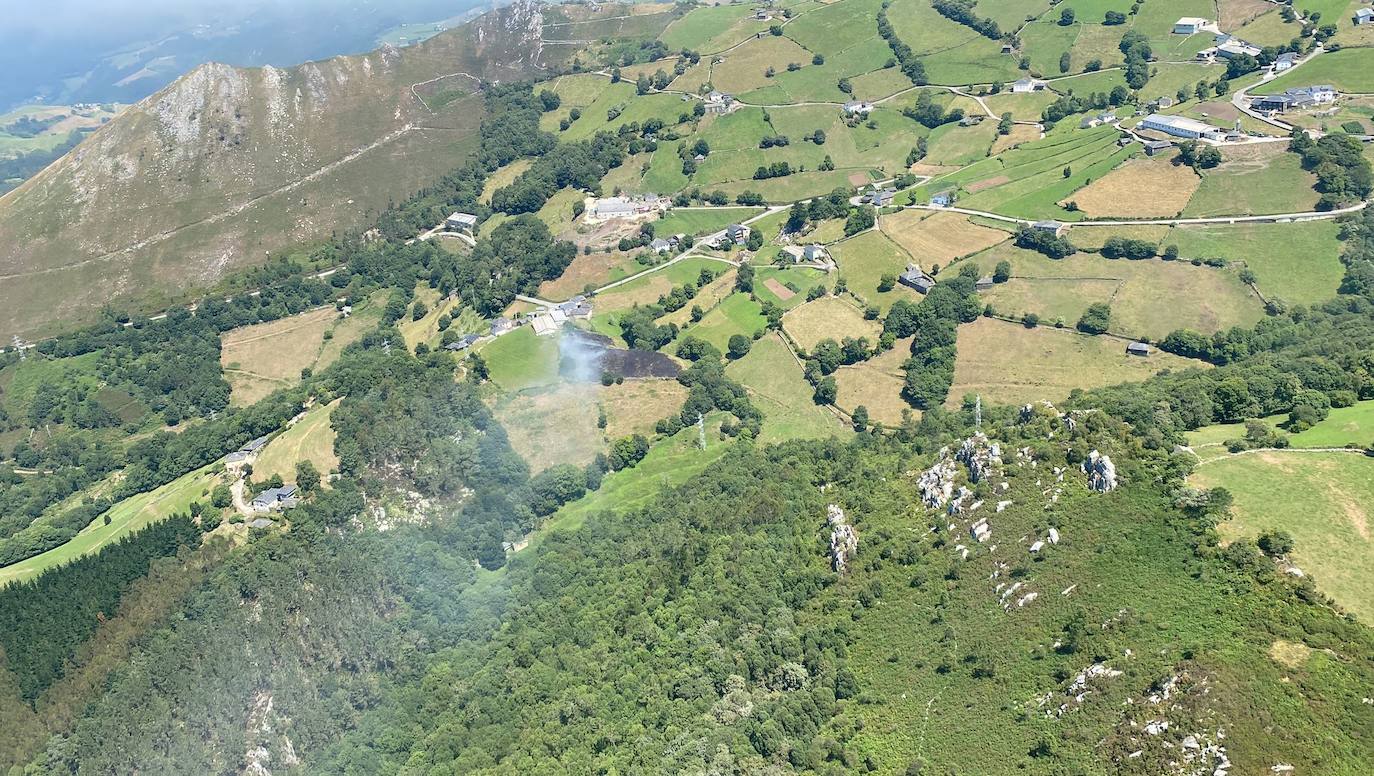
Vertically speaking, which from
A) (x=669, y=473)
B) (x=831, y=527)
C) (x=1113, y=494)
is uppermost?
(x=1113, y=494)

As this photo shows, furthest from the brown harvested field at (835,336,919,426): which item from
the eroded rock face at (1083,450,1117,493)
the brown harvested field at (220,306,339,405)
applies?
the brown harvested field at (220,306,339,405)

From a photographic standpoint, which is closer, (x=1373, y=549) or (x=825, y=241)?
(x=1373, y=549)

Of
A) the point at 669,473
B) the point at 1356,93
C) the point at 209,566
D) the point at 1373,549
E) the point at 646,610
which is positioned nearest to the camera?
the point at 1373,549

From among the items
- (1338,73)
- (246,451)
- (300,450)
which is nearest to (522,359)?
(300,450)

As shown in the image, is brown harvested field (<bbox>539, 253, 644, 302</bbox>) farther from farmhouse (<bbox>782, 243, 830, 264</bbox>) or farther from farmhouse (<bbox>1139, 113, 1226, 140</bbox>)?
farmhouse (<bbox>1139, 113, 1226, 140</bbox>)

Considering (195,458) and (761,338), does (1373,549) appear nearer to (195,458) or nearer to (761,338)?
(761,338)

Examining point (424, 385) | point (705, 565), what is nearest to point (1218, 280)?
point (705, 565)

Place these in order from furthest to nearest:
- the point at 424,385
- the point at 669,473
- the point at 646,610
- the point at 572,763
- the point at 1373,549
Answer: the point at 424,385 → the point at 669,473 → the point at 646,610 → the point at 572,763 → the point at 1373,549

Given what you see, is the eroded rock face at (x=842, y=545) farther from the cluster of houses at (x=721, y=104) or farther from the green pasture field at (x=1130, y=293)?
the cluster of houses at (x=721, y=104)
